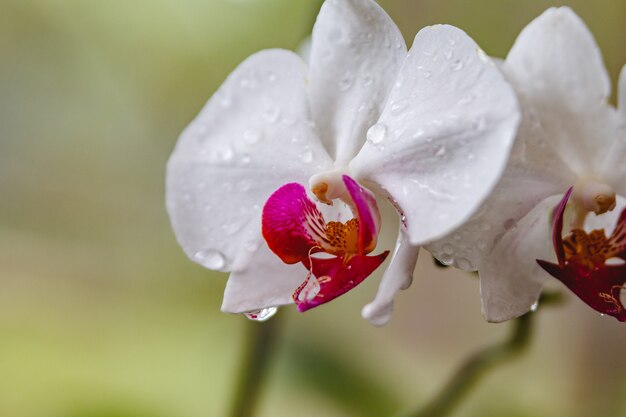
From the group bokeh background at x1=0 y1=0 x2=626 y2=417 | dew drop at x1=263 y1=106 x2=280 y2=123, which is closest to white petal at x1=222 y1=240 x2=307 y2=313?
dew drop at x1=263 y1=106 x2=280 y2=123

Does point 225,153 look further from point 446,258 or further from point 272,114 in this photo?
point 446,258

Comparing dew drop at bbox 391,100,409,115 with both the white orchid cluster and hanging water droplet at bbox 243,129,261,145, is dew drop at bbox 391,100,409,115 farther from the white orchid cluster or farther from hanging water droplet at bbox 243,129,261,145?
hanging water droplet at bbox 243,129,261,145

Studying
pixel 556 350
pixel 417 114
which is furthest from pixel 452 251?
pixel 556 350

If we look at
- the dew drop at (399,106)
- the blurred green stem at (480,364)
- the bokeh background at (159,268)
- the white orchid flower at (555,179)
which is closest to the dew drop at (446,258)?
the white orchid flower at (555,179)

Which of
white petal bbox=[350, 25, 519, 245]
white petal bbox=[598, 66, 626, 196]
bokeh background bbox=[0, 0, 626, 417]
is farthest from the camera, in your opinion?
bokeh background bbox=[0, 0, 626, 417]

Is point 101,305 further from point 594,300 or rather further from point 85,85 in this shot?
point 594,300
